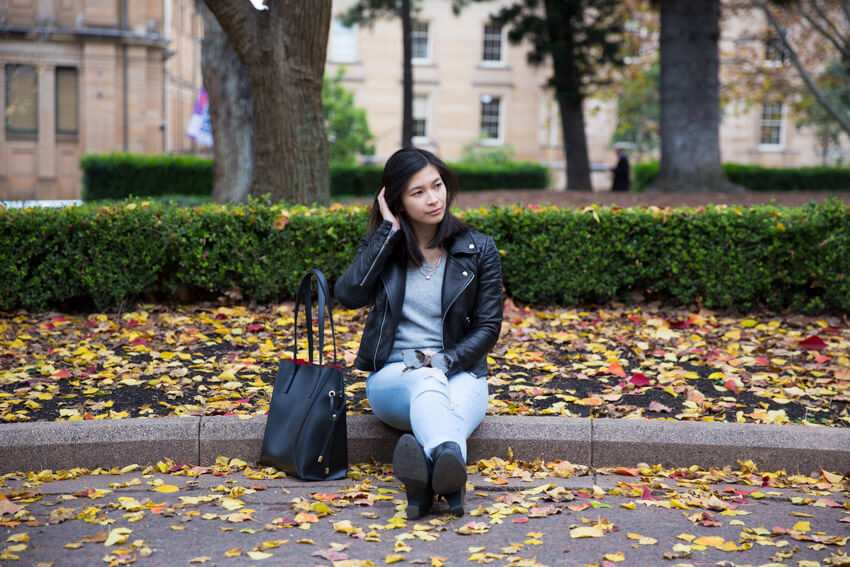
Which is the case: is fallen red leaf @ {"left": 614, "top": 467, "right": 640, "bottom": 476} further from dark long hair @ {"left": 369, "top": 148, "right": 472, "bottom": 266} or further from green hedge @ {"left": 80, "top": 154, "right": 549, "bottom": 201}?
green hedge @ {"left": 80, "top": 154, "right": 549, "bottom": 201}

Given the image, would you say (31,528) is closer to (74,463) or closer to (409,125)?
(74,463)

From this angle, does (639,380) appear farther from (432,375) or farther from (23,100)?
(23,100)

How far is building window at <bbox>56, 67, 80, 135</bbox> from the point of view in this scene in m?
30.7

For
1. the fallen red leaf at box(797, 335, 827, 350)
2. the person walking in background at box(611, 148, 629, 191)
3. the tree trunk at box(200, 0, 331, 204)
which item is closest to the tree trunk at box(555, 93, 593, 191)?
the person walking in background at box(611, 148, 629, 191)

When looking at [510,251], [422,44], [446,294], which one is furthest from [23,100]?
[446,294]

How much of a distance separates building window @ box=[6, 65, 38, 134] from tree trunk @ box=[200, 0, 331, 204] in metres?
25.0

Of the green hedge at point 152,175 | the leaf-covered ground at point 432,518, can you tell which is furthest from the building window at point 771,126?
the leaf-covered ground at point 432,518

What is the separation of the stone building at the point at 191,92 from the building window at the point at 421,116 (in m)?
0.05

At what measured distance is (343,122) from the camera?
27.9 metres

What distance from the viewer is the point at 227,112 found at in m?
10.7

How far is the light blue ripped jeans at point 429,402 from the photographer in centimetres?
362

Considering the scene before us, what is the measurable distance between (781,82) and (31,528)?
23.0m

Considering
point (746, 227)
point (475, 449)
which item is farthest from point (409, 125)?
point (475, 449)

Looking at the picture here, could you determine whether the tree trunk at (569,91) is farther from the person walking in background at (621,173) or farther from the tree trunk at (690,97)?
the person walking in background at (621,173)
